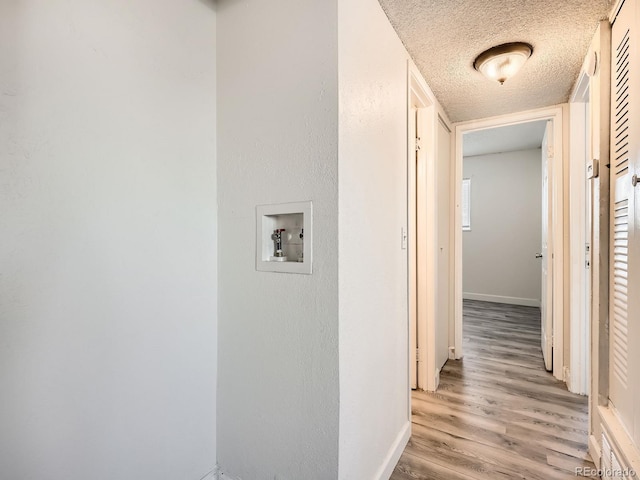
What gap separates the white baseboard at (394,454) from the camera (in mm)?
1484

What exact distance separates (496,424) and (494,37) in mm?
2285

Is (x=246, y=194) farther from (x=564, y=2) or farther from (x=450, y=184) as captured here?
(x=450, y=184)

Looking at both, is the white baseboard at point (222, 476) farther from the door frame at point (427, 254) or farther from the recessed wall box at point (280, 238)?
the door frame at point (427, 254)

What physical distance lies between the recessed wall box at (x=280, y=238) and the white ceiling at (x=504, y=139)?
3.40 metres

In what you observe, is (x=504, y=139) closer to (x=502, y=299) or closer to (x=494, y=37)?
(x=502, y=299)

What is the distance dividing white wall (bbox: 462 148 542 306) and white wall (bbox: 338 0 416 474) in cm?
433

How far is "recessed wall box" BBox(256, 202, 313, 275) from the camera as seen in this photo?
1.28 meters

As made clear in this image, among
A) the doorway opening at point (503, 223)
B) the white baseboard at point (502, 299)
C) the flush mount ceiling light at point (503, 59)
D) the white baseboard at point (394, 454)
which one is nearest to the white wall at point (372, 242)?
the white baseboard at point (394, 454)

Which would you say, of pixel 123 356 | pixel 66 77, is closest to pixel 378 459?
pixel 123 356

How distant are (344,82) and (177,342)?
125 cm

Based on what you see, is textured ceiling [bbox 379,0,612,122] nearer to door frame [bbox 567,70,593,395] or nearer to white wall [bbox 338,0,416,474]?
white wall [bbox 338,0,416,474]

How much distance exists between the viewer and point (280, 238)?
1.38 m

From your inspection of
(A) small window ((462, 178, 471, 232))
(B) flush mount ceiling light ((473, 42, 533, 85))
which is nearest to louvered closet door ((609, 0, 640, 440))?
(B) flush mount ceiling light ((473, 42, 533, 85))

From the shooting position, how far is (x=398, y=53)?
1724mm
